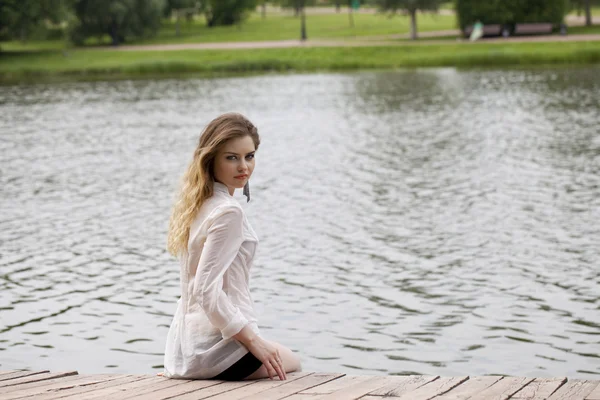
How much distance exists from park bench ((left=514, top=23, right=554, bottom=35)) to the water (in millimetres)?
42056

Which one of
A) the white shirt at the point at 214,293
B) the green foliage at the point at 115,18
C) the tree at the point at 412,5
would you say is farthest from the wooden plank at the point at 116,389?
the green foliage at the point at 115,18

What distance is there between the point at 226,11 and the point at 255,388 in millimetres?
94663

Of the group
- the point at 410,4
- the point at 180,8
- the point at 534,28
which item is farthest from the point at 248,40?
the point at 534,28

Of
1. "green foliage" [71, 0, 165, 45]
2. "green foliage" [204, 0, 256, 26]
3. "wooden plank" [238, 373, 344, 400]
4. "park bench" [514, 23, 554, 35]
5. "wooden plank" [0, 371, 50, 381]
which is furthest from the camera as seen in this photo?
"green foliage" [204, 0, 256, 26]

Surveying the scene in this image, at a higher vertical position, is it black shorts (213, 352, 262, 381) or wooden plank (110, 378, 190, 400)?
black shorts (213, 352, 262, 381)

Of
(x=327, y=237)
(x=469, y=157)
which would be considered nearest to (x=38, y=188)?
(x=327, y=237)

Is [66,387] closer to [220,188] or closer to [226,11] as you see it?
[220,188]

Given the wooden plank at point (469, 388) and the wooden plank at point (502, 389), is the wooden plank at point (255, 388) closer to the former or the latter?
the wooden plank at point (469, 388)

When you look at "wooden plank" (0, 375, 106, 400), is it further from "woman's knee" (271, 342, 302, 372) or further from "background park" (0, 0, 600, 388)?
"background park" (0, 0, 600, 388)

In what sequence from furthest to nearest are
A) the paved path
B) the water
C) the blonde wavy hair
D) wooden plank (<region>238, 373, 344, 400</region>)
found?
the paved path, the water, the blonde wavy hair, wooden plank (<region>238, 373, 344, 400</region>)

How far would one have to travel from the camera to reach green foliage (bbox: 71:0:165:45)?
263 ft

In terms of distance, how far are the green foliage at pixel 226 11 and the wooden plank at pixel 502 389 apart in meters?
91.9

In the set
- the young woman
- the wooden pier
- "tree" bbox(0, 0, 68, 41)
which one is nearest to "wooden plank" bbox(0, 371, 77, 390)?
the wooden pier

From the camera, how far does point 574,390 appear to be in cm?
618
